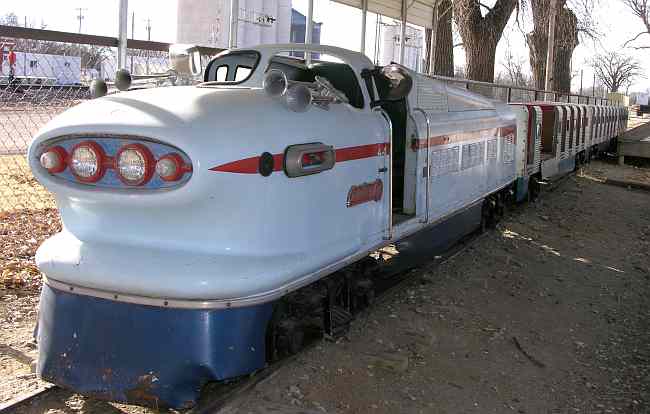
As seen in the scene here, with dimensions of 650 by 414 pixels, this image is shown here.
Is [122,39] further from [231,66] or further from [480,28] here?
[480,28]

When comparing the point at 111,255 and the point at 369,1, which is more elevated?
the point at 369,1

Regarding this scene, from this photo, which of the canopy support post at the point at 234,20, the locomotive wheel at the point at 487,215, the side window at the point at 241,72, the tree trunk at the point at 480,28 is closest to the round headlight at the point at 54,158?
the side window at the point at 241,72

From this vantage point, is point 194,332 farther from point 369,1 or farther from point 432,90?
point 369,1

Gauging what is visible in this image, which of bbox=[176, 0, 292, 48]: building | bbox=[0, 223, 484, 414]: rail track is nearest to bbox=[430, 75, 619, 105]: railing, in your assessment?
bbox=[0, 223, 484, 414]: rail track

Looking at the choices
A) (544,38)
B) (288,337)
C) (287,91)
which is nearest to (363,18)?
(287,91)

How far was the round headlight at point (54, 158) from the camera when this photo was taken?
155 inches

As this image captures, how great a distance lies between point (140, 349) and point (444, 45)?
48.6 feet

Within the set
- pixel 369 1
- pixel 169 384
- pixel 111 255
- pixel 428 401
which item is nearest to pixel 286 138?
pixel 111 255

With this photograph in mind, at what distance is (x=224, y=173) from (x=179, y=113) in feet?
1.42

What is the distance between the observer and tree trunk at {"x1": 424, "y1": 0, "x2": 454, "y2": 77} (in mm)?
16875

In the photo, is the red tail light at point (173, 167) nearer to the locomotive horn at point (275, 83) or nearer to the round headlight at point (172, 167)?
the round headlight at point (172, 167)

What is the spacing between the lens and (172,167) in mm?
3672

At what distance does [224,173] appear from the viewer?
146 inches

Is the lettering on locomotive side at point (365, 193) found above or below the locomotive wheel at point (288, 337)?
above
